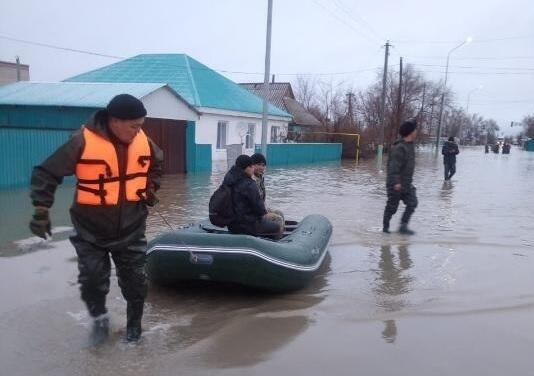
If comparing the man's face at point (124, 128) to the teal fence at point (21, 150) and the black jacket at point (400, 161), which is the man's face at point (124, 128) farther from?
the teal fence at point (21, 150)

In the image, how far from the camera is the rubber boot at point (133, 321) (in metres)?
4.19

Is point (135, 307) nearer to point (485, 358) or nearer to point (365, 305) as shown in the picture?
point (365, 305)

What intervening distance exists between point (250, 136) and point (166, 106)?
885 centimetres

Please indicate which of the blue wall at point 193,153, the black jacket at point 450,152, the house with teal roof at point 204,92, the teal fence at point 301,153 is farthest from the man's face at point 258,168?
the teal fence at point 301,153

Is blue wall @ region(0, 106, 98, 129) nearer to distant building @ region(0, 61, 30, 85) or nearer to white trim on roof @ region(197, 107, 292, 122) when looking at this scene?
white trim on roof @ region(197, 107, 292, 122)

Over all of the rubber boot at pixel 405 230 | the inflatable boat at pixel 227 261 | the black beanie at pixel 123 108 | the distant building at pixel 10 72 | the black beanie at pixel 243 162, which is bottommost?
the rubber boot at pixel 405 230

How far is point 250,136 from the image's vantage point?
88.8ft

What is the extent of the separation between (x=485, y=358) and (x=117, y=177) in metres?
3.09

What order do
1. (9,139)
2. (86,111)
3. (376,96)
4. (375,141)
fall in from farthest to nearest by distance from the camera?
(376,96)
(375,141)
(86,111)
(9,139)

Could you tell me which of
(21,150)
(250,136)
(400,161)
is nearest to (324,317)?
(400,161)

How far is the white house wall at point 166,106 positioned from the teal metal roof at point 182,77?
5.51 ft

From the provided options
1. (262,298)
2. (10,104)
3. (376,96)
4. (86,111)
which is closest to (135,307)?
(262,298)

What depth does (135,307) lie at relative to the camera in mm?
4188

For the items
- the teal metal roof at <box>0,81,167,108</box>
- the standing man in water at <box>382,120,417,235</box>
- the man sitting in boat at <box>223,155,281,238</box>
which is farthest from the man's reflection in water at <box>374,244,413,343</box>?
the teal metal roof at <box>0,81,167,108</box>
